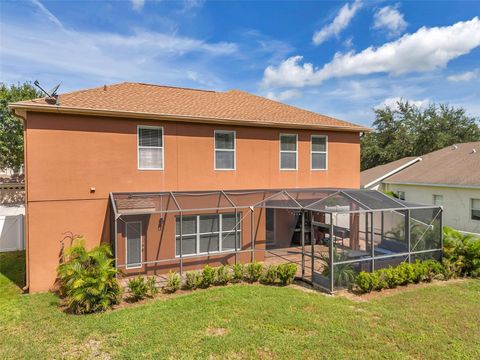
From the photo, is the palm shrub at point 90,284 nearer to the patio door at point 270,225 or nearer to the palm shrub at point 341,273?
the palm shrub at point 341,273

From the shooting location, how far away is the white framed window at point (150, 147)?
10930 mm

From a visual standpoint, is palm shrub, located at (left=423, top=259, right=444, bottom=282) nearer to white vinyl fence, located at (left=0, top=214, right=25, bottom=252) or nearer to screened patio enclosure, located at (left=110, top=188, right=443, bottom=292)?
screened patio enclosure, located at (left=110, top=188, right=443, bottom=292)

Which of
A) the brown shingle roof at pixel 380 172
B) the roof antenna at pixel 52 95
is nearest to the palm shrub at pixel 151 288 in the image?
the roof antenna at pixel 52 95

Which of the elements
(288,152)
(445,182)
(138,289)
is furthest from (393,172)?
(138,289)

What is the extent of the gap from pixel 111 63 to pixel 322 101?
597 inches

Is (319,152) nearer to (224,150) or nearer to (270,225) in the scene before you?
(270,225)

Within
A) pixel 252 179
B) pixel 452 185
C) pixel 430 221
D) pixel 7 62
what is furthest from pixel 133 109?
pixel 452 185

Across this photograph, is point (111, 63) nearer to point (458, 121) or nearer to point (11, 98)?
point (11, 98)

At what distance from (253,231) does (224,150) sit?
348cm

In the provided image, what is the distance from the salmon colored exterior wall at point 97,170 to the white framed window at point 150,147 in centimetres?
17

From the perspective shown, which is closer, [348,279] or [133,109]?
[348,279]

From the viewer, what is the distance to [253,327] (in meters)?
6.73

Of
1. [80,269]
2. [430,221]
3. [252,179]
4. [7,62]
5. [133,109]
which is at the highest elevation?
[7,62]

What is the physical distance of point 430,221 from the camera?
35.6 ft
